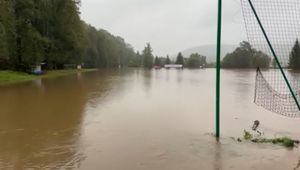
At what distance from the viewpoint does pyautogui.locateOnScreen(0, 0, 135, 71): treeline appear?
122 ft

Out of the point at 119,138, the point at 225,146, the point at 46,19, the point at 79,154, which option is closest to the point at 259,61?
the point at 225,146

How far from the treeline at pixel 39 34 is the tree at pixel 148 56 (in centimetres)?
6222

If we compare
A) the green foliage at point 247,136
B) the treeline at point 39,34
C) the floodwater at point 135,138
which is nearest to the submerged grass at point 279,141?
the green foliage at point 247,136

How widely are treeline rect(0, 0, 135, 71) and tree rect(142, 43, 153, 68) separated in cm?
6222

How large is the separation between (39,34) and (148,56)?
8748 centimetres

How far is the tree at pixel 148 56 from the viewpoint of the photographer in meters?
128

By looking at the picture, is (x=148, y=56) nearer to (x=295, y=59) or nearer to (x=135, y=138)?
(x=295, y=59)

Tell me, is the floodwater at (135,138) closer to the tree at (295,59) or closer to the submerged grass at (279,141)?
the submerged grass at (279,141)

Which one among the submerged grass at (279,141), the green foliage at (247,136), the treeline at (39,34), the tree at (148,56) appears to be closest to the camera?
the submerged grass at (279,141)

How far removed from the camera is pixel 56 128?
10.7m

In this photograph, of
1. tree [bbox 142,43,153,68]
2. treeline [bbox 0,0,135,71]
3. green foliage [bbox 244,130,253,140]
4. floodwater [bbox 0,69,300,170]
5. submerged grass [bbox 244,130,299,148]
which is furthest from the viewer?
tree [bbox 142,43,153,68]

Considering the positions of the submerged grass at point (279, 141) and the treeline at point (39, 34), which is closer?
the submerged grass at point (279, 141)

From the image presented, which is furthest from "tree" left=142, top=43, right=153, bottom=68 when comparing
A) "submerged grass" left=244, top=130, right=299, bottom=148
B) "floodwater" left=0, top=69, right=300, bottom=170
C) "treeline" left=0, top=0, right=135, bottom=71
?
"submerged grass" left=244, top=130, right=299, bottom=148

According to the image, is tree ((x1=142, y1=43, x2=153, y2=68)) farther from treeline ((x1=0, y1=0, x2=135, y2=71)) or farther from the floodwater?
the floodwater
